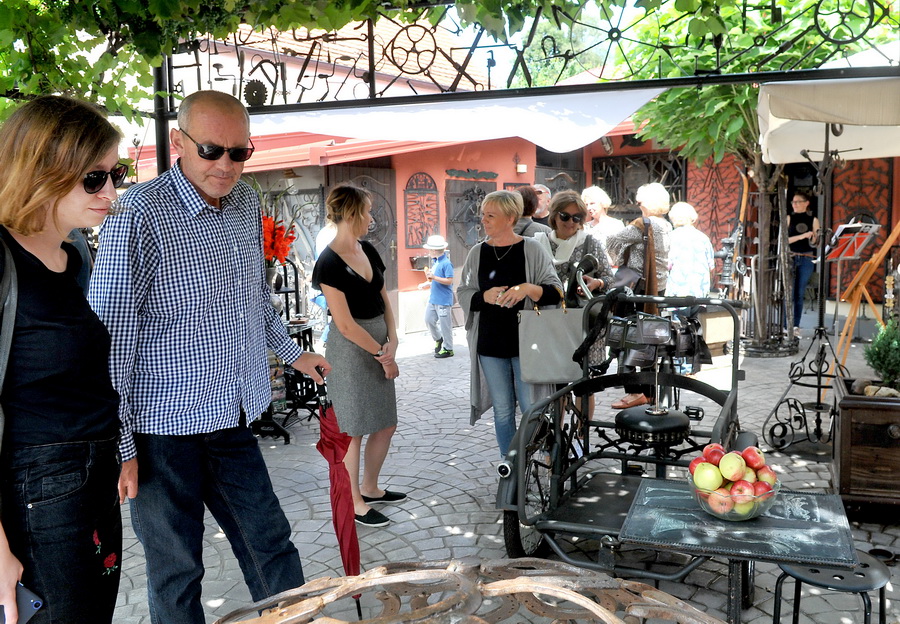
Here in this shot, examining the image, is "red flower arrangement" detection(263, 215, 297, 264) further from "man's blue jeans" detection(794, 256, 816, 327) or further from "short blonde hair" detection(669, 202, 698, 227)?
"man's blue jeans" detection(794, 256, 816, 327)

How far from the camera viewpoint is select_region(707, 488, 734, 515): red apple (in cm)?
267

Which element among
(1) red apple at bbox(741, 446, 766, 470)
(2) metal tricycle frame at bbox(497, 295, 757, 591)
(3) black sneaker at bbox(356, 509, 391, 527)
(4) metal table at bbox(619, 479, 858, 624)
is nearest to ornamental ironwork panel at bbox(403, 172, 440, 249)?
(3) black sneaker at bbox(356, 509, 391, 527)

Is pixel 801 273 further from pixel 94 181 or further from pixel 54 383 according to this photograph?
pixel 54 383

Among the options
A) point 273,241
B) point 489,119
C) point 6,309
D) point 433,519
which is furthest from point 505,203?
point 6,309

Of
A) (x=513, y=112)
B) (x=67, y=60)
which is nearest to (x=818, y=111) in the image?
(x=513, y=112)

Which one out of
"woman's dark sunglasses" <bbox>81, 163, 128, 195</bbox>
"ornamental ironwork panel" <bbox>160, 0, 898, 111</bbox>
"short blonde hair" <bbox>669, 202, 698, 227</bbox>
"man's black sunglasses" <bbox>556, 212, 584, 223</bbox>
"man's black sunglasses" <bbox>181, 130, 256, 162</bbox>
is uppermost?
"ornamental ironwork panel" <bbox>160, 0, 898, 111</bbox>

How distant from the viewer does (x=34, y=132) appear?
204 cm

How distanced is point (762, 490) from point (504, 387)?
2.68 metres

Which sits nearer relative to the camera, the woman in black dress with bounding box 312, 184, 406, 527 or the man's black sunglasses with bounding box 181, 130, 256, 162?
the man's black sunglasses with bounding box 181, 130, 256, 162

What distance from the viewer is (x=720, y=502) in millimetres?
2686

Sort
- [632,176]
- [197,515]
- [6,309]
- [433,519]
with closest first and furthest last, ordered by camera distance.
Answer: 1. [6,309]
2. [197,515]
3. [433,519]
4. [632,176]

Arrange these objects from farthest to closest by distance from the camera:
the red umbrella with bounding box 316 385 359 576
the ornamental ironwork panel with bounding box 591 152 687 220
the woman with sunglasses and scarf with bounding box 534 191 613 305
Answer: the ornamental ironwork panel with bounding box 591 152 687 220
the woman with sunglasses and scarf with bounding box 534 191 613 305
the red umbrella with bounding box 316 385 359 576

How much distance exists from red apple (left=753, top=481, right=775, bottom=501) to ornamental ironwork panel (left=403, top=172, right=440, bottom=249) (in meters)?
11.1

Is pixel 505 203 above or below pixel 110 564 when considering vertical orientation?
above
